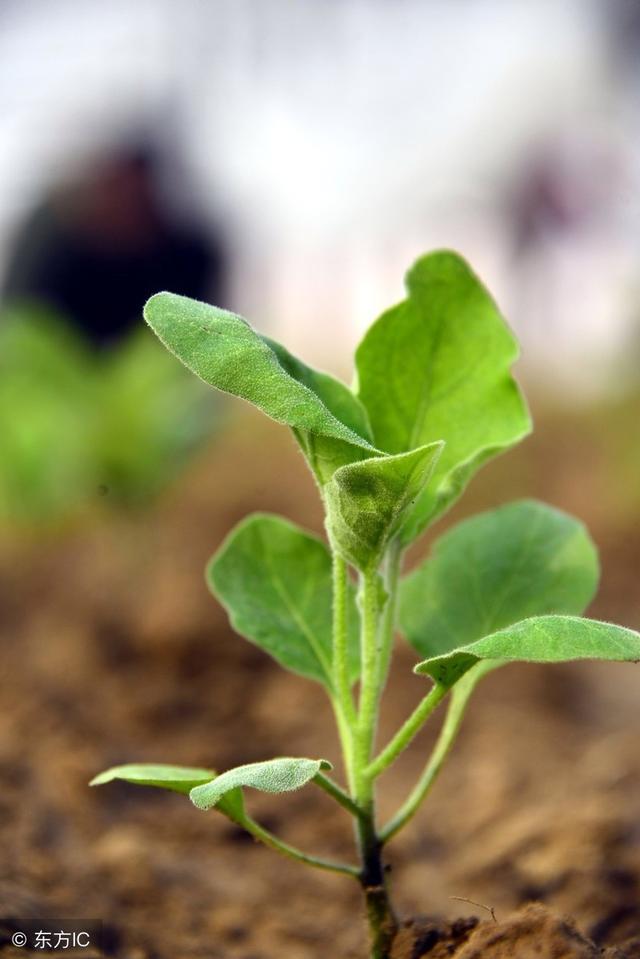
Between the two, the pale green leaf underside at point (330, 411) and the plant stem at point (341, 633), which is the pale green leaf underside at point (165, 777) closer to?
the plant stem at point (341, 633)

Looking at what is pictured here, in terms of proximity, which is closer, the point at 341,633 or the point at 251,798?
the point at 341,633

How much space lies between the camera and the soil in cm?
116

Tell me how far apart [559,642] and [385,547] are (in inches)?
8.0

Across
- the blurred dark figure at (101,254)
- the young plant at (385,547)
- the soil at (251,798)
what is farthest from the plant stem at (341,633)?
the blurred dark figure at (101,254)

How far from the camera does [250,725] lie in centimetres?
210

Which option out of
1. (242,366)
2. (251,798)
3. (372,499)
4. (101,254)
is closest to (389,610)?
(372,499)

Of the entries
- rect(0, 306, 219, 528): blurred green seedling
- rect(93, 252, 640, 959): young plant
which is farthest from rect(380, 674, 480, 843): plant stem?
rect(0, 306, 219, 528): blurred green seedling

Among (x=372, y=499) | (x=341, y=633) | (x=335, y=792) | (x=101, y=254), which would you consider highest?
(x=101, y=254)

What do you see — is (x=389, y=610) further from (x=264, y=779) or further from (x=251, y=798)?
(x=251, y=798)

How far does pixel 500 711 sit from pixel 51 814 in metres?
1.06

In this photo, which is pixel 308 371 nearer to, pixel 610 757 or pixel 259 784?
pixel 259 784

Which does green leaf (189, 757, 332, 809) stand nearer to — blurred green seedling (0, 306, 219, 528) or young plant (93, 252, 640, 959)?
young plant (93, 252, 640, 959)

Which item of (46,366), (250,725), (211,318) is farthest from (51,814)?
(46,366)

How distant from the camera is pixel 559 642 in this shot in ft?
2.34
